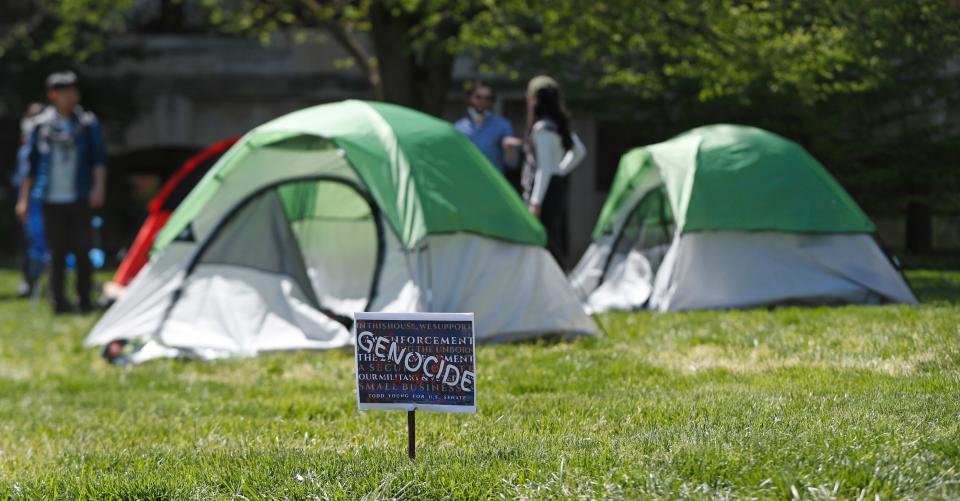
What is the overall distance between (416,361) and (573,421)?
1277 millimetres

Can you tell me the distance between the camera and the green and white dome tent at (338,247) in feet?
29.7

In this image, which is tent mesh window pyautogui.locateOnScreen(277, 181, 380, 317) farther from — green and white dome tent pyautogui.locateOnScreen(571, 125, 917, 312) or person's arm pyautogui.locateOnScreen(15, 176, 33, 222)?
person's arm pyautogui.locateOnScreen(15, 176, 33, 222)

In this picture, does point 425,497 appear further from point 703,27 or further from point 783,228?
point 703,27

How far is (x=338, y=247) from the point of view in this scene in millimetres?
10508

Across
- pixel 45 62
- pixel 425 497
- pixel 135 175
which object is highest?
pixel 425 497

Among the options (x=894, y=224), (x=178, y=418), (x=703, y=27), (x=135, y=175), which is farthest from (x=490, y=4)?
(x=135, y=175)

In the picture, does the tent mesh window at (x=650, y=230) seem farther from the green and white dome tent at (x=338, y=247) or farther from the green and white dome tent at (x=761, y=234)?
the green and white dome tent at (x=338, y=247)

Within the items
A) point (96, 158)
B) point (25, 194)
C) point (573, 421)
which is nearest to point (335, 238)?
point (96, 158)

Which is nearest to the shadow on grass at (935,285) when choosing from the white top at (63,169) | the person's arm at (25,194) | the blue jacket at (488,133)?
the blue jacket at (488,133)

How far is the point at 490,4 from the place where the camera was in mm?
14102

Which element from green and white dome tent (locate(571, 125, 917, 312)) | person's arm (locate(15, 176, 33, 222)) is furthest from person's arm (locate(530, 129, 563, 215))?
person's arm (locate(15, 176, 33, 222))

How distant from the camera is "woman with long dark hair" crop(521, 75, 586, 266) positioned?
10641mm

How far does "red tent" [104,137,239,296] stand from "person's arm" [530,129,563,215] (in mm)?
4193

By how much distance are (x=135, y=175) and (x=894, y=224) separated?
666 inches
